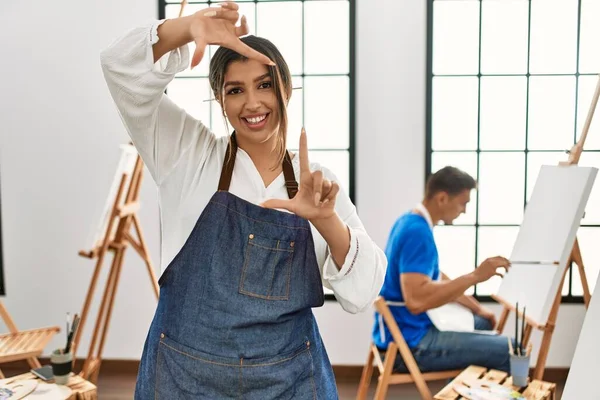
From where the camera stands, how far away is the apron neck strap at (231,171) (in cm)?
153

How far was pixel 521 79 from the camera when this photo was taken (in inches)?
156

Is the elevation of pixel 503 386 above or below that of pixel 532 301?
below

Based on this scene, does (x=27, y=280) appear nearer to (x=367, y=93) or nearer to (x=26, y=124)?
(x=26, y=124)

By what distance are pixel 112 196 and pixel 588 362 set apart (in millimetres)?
2325

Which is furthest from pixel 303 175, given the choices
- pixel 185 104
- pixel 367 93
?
pixel 185 104

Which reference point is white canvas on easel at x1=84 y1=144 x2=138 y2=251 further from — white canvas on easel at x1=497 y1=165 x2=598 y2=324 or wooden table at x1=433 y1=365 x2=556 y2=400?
white canvas on easel at x1=497 y1=165 x2=598 y2=324

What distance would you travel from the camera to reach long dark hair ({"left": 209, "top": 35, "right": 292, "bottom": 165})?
4.83ft

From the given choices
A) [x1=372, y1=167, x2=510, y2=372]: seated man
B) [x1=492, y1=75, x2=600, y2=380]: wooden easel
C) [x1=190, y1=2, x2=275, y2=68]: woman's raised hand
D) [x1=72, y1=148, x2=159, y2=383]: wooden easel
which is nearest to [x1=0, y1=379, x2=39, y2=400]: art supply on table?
[x1=72, y1=148, x2=159, y2=383]: wooden easel

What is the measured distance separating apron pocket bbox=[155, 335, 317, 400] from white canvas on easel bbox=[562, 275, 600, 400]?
2.51 ft

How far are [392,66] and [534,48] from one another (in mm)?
843

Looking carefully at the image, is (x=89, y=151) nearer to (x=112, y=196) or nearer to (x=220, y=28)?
(x=112, y=196)

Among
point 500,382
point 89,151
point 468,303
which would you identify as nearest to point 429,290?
point 500,382

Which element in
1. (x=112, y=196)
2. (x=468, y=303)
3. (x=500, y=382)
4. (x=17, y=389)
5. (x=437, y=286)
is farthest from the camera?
(x=468, y=303)

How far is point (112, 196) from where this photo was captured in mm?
3318
